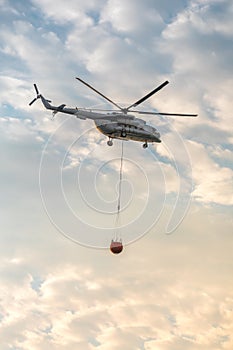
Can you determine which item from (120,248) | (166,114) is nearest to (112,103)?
(166,114)

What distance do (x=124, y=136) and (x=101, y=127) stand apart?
4984 millimetres

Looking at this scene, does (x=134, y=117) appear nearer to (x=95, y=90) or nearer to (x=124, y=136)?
(x=124, y=136)

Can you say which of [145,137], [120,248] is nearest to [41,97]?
[145,137]

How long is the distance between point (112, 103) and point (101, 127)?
190 inches

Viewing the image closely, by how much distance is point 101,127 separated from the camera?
274ft

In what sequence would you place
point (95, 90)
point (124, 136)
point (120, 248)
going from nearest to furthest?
point (120, 248), point (95, 90), point (124, 136)

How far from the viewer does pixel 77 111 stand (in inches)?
3332

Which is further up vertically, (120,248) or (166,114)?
(166,114)

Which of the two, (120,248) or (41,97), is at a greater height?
(41,97)

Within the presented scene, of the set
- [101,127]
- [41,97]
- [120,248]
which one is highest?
[41,97]

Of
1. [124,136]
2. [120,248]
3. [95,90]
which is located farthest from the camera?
[124,136]

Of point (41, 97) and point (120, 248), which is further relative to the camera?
point (41, 97)

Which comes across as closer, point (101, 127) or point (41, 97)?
point (101, 127)

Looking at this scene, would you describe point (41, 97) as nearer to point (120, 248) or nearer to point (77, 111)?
point (77, 111)
